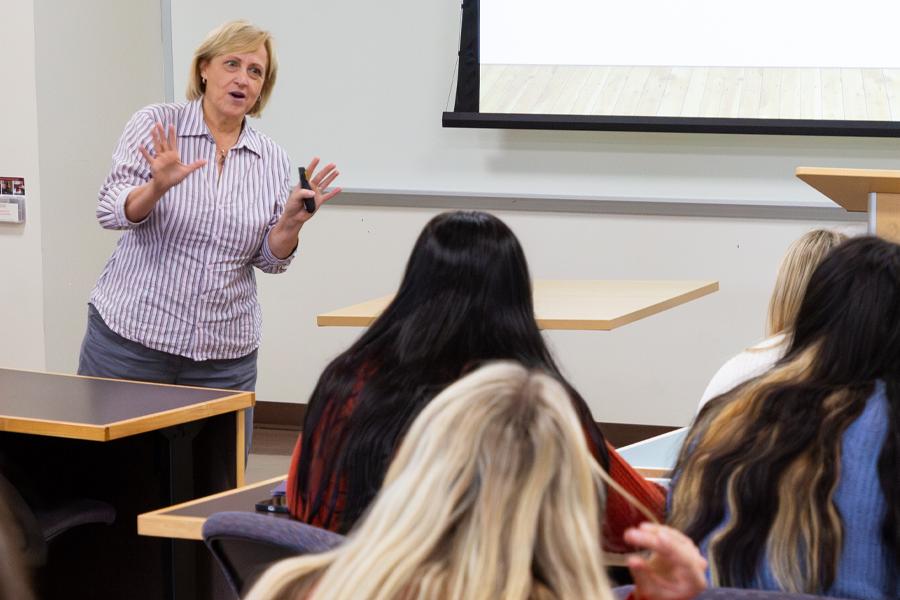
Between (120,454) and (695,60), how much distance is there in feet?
10.4

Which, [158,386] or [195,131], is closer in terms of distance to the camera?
[158,386]

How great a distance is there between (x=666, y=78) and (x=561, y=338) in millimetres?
1249

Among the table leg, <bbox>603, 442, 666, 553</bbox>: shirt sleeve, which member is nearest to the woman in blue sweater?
<bbox>603, 442, 666, 553</bbox>: shirt sleeve

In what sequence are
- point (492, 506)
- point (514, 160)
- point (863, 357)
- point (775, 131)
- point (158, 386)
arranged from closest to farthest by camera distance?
1. point (492, 506)
2. point (863, 357)
3. point (158, 386)
4. point (775, 131)
5. point (514, 160)

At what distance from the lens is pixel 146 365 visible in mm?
3039

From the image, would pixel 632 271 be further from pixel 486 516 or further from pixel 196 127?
pixel 486 516

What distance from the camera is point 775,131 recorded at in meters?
4.90

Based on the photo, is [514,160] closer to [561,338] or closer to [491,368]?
[561,338]

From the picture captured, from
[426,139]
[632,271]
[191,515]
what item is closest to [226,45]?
[191,515]

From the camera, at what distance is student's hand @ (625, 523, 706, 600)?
1109 millimetres

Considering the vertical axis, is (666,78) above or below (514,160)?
above

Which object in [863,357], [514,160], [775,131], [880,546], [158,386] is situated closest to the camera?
[880,546]

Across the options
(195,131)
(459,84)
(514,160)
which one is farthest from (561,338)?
(195,131)

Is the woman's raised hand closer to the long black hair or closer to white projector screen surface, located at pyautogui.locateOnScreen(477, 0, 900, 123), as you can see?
the long black hair
